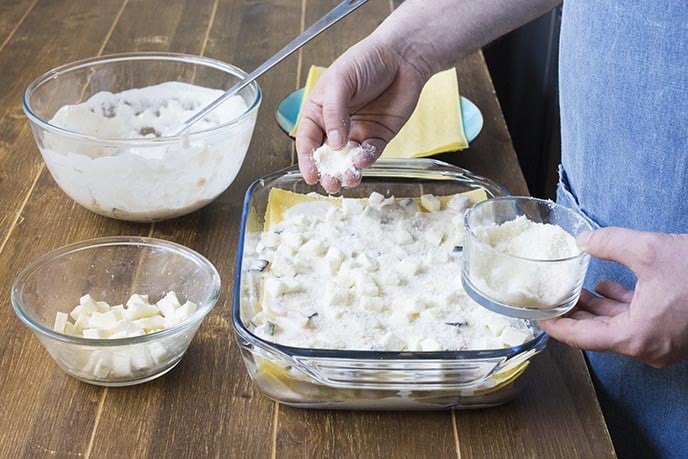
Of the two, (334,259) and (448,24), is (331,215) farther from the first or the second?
(448,24)

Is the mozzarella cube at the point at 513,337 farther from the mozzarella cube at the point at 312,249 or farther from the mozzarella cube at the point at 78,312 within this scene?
the mozzarella cube at the point at 78,312

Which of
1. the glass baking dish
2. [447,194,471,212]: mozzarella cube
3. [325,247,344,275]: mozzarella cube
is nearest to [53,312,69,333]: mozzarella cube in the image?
the glass baking dish

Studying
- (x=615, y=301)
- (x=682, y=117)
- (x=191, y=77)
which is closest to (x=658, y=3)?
(x=682, y=117)

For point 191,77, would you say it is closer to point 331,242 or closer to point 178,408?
point 331,242

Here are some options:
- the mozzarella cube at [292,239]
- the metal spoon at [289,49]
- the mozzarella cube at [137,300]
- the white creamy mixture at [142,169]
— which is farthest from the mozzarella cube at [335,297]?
the metal spoon at [289,49]

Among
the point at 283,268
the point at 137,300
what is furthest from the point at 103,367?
the point at 283,268

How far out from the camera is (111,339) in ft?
3.17

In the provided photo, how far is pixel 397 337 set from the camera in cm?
101

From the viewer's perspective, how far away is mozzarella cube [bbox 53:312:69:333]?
1051 millimetres

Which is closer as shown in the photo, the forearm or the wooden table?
the wooden table

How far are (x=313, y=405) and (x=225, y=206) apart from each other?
52 cm

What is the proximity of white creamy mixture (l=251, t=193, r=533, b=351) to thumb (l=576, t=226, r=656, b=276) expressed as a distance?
0.13m

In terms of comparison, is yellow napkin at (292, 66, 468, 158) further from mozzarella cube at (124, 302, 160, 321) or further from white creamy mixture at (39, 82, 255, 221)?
mozzarella cube at (124, 302, 160, 321)

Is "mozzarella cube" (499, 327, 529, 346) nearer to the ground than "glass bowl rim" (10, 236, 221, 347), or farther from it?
farther from it
